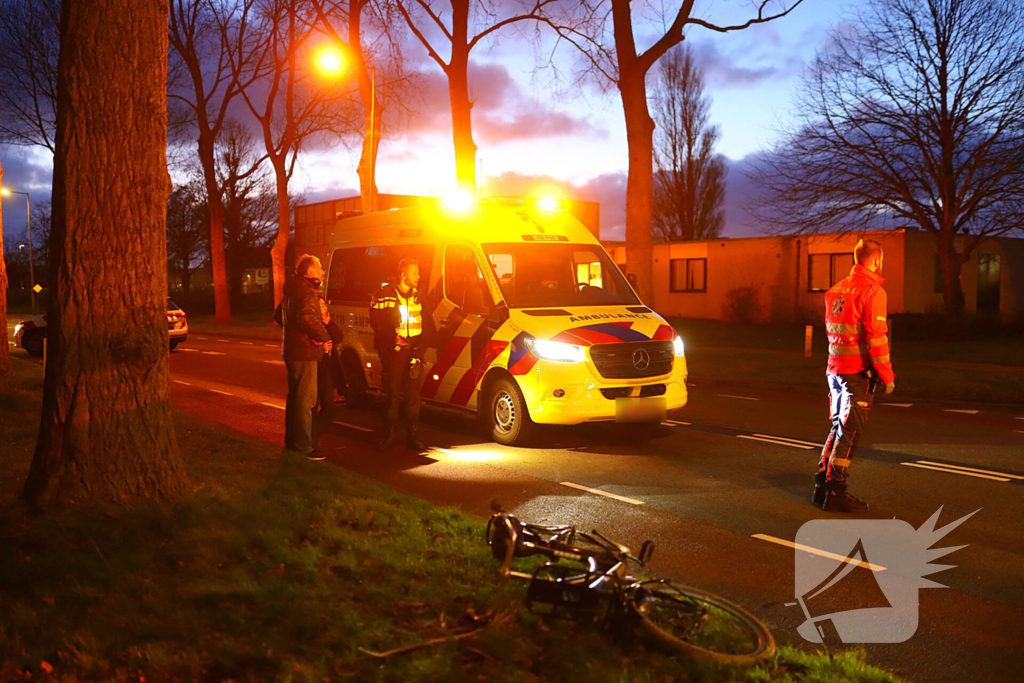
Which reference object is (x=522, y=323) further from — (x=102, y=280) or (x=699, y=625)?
(x=699, y=625)

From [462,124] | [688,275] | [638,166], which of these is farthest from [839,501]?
Answer: [688,275]

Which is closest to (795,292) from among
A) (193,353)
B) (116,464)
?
(193,353)

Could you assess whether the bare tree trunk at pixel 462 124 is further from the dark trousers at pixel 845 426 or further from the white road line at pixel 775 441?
the dark trousers at pixel 845 426

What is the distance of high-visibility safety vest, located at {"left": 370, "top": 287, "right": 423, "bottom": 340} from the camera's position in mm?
8922

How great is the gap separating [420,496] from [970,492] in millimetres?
4555

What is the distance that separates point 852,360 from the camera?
6.49 meters

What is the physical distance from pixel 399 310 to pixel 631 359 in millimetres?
2470

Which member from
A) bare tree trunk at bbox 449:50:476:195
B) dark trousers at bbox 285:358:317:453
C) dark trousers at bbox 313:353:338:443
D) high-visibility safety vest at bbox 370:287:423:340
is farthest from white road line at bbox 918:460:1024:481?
bare tree trunk at bbox 449:50:476:195

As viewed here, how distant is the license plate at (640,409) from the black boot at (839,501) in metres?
2.62

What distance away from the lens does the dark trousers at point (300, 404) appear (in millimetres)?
8258

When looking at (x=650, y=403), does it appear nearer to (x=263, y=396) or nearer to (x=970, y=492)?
(x=970, y=492)

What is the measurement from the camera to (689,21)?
1770cm

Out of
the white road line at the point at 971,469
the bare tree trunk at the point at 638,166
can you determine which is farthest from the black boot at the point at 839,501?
the bare tree trunk at the point at 638,166

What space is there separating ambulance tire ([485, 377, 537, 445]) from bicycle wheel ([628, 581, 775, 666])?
500cm
